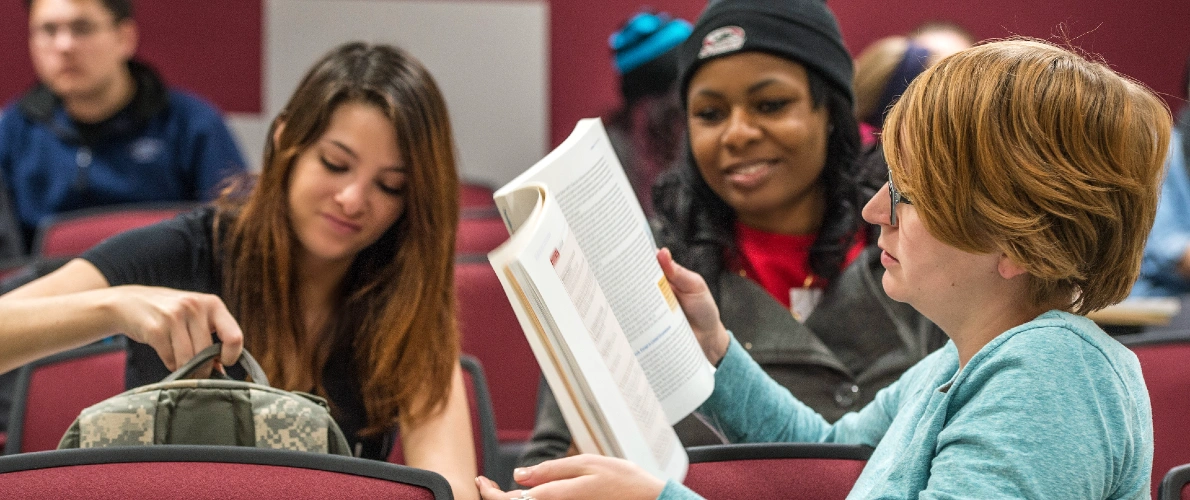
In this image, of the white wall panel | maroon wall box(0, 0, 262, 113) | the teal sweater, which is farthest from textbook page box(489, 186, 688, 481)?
maroon wall box(0, 0, 262, 113)

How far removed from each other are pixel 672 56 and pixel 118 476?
8.55ft

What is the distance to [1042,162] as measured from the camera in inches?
38.4

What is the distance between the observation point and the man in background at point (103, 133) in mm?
3643

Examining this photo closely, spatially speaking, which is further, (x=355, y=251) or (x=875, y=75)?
(x=875, y=75)

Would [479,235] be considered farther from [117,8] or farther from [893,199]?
[893,199]

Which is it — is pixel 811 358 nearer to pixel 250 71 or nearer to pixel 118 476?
pixel 118 476

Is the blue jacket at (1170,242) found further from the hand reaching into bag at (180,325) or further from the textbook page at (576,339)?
the hand reaching into bag at (180,325)

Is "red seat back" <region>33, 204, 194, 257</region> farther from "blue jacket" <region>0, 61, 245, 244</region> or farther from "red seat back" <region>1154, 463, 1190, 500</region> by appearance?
"red seat back" <region>1154, 463, 1190, 500</region>

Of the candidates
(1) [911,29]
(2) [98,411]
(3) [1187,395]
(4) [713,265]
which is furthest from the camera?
(1) [911,29]

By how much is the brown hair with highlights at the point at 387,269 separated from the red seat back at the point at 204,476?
622 mm

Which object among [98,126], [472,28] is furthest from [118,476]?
[472,28]

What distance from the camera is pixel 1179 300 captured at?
3.20 metres

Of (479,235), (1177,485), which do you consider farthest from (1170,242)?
(1177,485)

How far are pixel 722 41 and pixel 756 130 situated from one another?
0.16 meters
